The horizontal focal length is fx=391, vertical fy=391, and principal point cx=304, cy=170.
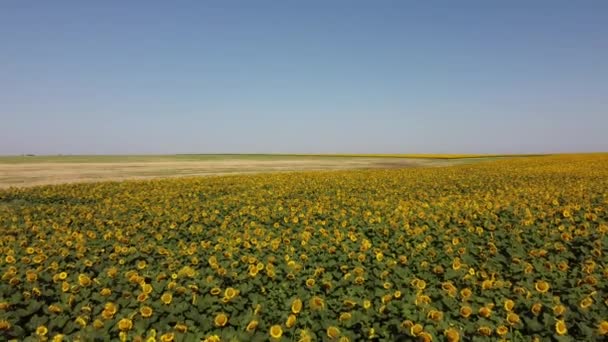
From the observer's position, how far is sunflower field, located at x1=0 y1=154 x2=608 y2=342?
4.28 metres

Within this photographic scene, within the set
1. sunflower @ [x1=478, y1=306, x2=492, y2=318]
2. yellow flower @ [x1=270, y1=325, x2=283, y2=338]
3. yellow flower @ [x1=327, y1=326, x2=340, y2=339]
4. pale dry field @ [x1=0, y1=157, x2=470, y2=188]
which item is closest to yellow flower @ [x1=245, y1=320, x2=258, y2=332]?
yellow flower @ [x1=270, y1=325, x2=283, y2=338]

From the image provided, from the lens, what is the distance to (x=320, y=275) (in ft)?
18.9

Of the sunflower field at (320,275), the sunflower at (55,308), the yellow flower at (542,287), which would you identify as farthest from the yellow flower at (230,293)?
the yellow flower at (542,287)

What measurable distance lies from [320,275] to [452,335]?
231 centimetres

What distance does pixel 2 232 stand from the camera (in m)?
8.62

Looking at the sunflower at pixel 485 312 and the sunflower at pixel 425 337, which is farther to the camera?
the sunflower at pixel 485 312

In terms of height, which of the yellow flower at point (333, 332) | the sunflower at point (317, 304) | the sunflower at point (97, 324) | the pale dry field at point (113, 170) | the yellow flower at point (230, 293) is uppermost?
the pale dry field at point (113, 170)

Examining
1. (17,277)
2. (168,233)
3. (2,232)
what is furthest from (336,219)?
(2,232)

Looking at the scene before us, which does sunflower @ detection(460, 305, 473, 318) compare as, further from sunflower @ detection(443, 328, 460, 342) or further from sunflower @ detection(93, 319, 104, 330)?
sunflower @ detection(93, 319, 104, 330)

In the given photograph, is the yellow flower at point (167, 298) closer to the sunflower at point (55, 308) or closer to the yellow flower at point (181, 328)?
the yellow flower at point (181, 328)

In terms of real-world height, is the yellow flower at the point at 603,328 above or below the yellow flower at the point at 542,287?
below

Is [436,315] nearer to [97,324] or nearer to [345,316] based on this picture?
[345,316]

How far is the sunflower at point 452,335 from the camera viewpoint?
12.3 ft

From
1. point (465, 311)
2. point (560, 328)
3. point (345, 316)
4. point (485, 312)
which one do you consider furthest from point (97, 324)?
point (560, 328)
